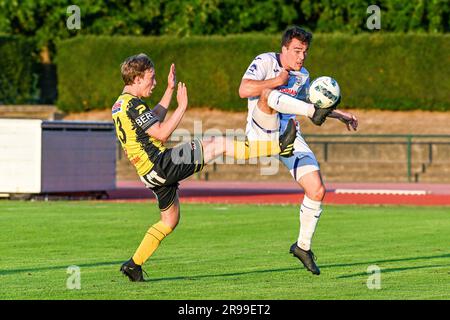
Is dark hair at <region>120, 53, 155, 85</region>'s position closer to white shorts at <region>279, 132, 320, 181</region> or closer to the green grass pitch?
white shorts at <region>279, 132, 320, 181</region>

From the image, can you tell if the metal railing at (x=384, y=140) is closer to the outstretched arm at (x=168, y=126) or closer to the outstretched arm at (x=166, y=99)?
the outstretched arm at (x=166, y=99)

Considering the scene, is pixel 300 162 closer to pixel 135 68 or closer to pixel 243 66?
pixel 135 68

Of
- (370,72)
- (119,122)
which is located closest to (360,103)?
(370,72)

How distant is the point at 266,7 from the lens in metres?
43.1

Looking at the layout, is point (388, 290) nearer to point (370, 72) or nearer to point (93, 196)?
point (93, 196)

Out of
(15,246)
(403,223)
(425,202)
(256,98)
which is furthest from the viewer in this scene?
(425,202)

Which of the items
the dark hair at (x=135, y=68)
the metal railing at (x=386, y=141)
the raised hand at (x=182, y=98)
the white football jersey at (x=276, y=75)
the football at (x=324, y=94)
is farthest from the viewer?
the metal railing at (x=386, y=141)

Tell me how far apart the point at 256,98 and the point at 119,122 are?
1.62 metres

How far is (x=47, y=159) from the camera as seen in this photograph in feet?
90.4

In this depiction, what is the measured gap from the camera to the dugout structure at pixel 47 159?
1075 inches

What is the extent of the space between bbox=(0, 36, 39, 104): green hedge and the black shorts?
105 ft

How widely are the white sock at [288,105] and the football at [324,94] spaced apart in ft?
0.32

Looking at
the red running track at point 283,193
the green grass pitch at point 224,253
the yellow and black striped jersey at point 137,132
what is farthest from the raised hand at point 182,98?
the red running track at point 283,193
